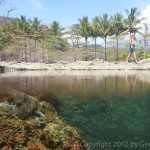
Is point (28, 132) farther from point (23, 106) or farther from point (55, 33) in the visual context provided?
point (55, 33)

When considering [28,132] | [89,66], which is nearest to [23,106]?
[28,132]

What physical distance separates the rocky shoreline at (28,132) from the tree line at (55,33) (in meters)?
84.7

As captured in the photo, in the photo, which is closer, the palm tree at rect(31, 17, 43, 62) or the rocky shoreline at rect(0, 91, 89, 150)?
the rocky shoreline at rect(0, 91, 89, 150)

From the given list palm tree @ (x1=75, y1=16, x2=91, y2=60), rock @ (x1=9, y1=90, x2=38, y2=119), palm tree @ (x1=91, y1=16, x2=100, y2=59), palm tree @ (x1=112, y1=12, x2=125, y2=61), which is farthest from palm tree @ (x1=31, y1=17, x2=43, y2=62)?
rock @ (x1=9, y1=90, x2=38, y2=119)

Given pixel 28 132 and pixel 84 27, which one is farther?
pixel 84 27

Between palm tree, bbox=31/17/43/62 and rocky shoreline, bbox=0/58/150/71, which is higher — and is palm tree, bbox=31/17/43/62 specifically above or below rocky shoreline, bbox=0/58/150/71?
above

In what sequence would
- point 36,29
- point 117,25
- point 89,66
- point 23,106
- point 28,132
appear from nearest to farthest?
point 28,132 < point 23,106 < point 89,66 < point 117,25 < point 36,29

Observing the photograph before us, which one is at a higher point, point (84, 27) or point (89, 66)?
point (84, 27)

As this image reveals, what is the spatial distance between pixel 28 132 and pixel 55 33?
107475 mm

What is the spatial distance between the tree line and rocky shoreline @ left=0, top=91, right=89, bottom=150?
278ft

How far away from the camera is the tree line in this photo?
97.5 m

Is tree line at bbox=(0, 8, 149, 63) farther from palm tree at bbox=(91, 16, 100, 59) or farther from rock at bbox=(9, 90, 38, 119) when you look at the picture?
rock at bbox=(9, 90, 38, 119)

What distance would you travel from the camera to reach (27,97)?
37.1ft

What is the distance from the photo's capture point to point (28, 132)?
26.0 ft
